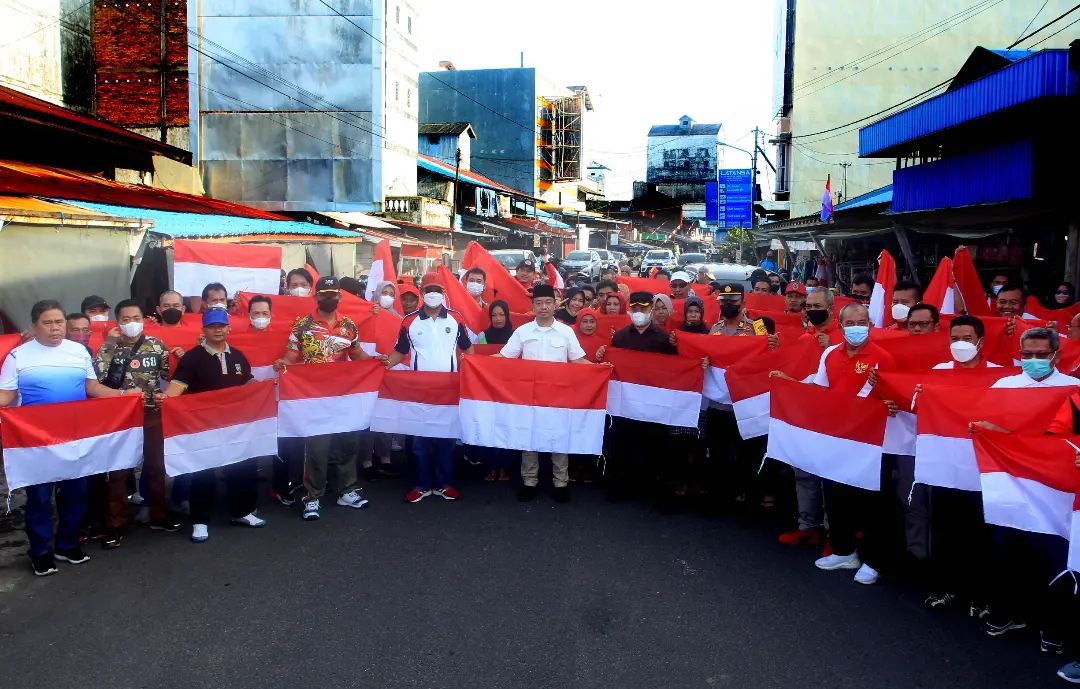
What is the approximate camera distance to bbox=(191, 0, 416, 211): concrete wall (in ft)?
99.1

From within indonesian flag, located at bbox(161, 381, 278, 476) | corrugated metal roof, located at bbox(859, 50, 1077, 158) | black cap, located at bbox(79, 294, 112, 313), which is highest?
corrugated metal roof, located at bbox(859, 50, 1077, 158)

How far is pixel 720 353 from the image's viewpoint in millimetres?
8008

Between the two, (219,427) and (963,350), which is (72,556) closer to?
(219,427)

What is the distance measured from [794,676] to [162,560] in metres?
4.37

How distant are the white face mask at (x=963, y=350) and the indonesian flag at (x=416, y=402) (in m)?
4.16

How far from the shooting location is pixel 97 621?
527cm

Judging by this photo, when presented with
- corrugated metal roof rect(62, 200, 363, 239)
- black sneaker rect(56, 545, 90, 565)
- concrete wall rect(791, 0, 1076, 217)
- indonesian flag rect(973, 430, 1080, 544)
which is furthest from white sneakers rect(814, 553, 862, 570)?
concrete wall rect(791, 0, 1076, 217)

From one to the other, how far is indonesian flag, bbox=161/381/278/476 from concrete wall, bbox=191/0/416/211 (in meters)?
24.7

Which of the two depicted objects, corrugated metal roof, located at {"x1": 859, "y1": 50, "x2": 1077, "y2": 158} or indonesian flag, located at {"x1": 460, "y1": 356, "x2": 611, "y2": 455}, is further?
corrugated metal roof, located at {"x1": 859, "y1": 50, "x2": 1077, "y2": 158}

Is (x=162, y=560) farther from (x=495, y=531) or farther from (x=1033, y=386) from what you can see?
(x=1033, y=386)

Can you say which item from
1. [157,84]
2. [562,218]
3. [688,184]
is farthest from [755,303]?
[688,184]

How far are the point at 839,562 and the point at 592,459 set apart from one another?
2.99m

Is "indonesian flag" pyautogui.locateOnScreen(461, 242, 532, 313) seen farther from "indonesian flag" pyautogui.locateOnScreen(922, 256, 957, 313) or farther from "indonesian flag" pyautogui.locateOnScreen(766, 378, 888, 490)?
"indonesian flag" pyautogui.locateOnScreen(766, 378, 888, 490)

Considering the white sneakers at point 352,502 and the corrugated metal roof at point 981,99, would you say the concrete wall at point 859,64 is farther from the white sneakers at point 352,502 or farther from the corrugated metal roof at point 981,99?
the white sneakers at point 352,502
